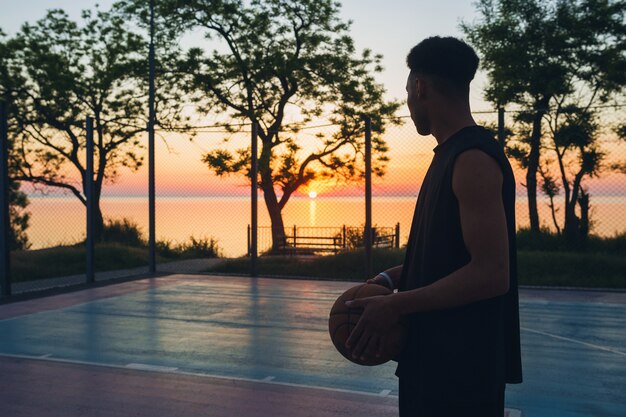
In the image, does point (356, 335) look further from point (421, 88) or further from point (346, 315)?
point (421, 88)

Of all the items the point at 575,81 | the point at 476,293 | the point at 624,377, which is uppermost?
the point at 575,81

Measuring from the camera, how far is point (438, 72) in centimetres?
192

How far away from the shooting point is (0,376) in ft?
18.7

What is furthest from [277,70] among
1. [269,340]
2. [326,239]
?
[269,340]

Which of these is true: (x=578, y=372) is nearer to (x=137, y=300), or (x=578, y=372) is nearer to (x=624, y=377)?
(x=624, y=377)

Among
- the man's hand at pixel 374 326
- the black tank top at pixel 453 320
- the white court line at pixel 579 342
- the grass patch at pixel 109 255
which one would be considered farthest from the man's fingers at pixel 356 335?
the grass patch at pixel 109 255

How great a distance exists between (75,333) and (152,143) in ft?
20.5

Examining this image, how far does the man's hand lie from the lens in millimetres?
1872

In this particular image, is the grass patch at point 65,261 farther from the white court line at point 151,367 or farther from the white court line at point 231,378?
the white court line at point 151,367

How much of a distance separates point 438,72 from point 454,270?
0.60 m

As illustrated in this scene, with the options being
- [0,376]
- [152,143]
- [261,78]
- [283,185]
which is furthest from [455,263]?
[261,78]

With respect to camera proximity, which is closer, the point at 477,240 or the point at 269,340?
the point at 477,240

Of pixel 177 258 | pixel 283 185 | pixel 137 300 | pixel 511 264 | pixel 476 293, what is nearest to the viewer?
pixel 476 293

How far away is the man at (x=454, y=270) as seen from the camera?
1.76 m
